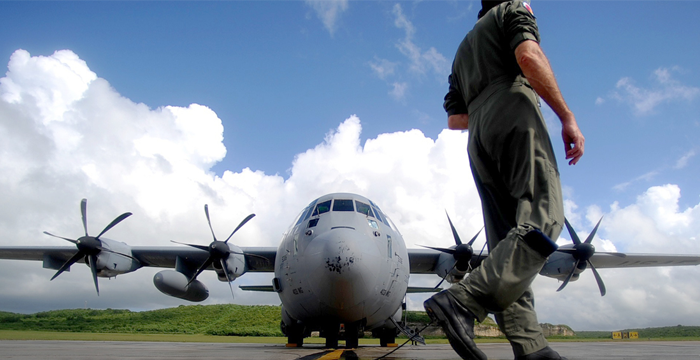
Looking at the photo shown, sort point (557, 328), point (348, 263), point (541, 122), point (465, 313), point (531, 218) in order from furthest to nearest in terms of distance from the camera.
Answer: point (557, 328) → point (348, 263) → point (541, 122) → point (531, 218) → point (465, 313)

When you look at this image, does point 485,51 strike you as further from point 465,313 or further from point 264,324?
point 264,324

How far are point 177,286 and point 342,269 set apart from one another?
34.1 feet

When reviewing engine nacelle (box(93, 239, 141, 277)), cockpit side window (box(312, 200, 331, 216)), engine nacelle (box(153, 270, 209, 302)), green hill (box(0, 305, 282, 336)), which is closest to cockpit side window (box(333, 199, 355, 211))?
cockpit side window (box(312, 200, 331, 216))

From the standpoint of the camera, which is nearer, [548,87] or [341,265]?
[548,87]

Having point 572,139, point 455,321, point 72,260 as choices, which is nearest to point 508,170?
point 572,139

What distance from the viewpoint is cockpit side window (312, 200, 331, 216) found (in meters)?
9.74

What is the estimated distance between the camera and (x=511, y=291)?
215 centimetres

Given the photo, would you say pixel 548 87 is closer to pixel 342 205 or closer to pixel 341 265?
pixel 341 265

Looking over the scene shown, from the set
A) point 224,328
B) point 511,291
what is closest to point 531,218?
point 511,291

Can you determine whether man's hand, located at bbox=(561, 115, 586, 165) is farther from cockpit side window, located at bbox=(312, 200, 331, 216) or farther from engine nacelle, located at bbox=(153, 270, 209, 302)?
engine nacelle, located at bbox=(153, 270, 209, 302)

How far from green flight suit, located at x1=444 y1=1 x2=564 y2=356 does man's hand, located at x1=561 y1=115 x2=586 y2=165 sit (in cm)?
10

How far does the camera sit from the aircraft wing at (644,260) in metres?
18.5

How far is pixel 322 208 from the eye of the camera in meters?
9.91

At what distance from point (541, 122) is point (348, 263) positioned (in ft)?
17.8
